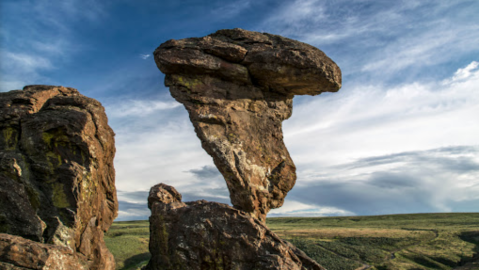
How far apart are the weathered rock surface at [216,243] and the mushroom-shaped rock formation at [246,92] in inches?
106

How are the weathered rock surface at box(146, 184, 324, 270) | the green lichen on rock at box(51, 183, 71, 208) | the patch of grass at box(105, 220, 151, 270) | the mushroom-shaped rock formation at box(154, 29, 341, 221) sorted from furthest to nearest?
the patch of grass at box(105, 220, 151, 270)
the mushroom-shaped rock formation at box(154, 29, 341, 221)
the green lichen on rock at box(51, 183, 71, 208)
the weathered rock surface at box(146, 184, 324, 270)

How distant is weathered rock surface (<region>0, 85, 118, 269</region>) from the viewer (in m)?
12.4

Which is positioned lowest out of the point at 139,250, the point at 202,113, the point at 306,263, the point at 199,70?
the point at 139,250

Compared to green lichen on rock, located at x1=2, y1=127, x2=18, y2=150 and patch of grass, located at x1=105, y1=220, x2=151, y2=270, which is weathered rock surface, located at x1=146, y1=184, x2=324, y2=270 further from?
patch of grass, located at x1=105, y1=220, x2=151, y2=270

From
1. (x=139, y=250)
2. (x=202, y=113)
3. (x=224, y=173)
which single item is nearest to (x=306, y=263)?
(x=224, y=173)

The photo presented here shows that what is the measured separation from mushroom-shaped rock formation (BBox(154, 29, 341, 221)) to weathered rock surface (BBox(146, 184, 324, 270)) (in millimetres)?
2680

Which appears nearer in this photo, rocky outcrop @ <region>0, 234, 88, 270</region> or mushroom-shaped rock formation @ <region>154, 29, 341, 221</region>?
rocky outcrop @ <region>0, 234, 88, 270</region>

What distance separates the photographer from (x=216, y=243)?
1185 centimetres

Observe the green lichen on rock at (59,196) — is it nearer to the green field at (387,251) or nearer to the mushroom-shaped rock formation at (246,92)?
the mushroom-shaped rock formation at (246,92)

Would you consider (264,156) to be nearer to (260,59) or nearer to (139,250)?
(260,59)

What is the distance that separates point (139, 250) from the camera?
37688 millimetres

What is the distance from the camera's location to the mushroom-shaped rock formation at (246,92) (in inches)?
590

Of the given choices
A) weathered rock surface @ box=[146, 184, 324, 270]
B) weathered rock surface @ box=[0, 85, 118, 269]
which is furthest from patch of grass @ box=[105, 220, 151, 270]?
weathered rock surface @ box=[146, 184, 324, 270]

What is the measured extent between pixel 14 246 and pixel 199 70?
9691 mm
